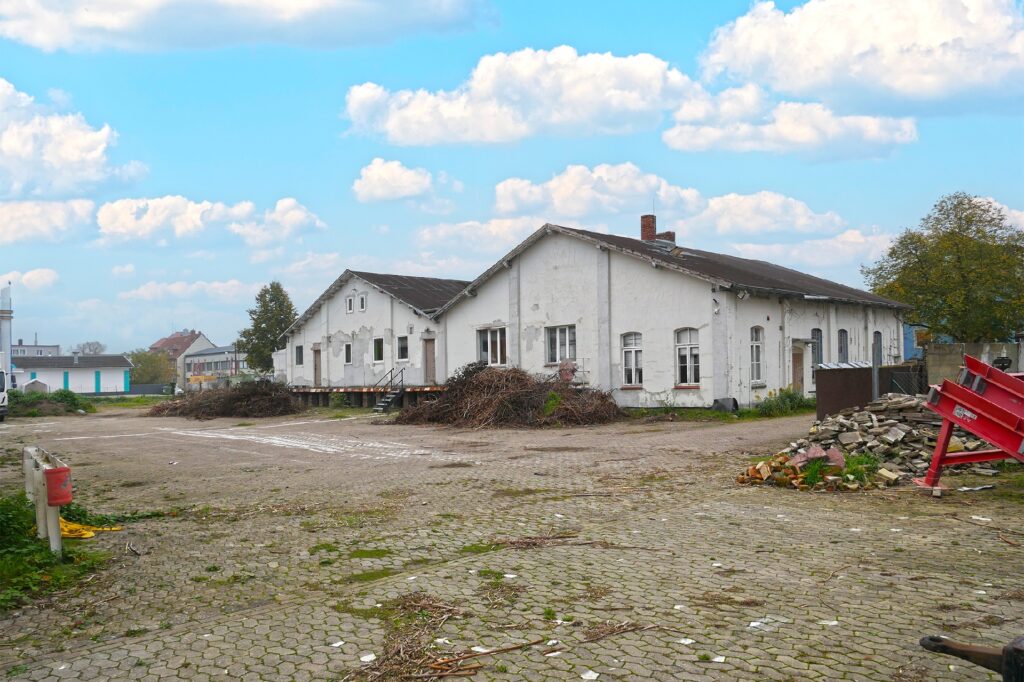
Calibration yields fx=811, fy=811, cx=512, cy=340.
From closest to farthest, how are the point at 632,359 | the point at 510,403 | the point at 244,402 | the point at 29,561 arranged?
the point at 29,561
the point at 510,403
the point at 632,359
the point at 244,402

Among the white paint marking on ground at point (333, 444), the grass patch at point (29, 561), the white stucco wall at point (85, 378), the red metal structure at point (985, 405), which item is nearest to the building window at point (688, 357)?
the white paint marking on ground at point (333, 444)

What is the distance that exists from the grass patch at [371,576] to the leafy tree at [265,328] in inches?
2083

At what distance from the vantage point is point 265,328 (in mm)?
57781

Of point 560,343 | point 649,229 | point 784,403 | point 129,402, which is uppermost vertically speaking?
point 649,229

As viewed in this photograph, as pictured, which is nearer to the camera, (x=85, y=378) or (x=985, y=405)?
(x=985, y=405)

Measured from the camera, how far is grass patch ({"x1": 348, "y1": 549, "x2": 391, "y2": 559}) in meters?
6.99

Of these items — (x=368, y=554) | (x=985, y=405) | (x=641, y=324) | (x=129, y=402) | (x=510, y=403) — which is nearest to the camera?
(x=368, y=554)

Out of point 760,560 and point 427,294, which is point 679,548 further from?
point 427,294

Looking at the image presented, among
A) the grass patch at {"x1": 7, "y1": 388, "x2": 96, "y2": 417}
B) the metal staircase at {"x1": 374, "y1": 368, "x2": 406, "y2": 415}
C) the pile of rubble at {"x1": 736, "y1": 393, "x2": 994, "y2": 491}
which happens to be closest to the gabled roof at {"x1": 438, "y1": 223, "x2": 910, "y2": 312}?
the metal staircase at {"x1": 374, "y1": 368, "x2": 406, "y2": 415}

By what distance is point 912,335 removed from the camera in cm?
4556

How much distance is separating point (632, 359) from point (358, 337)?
52.0 feet

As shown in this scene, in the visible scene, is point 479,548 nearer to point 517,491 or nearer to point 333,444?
point 517,491

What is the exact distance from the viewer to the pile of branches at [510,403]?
23219 millimetres

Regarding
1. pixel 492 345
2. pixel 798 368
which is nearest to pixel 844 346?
pixel 798 368
